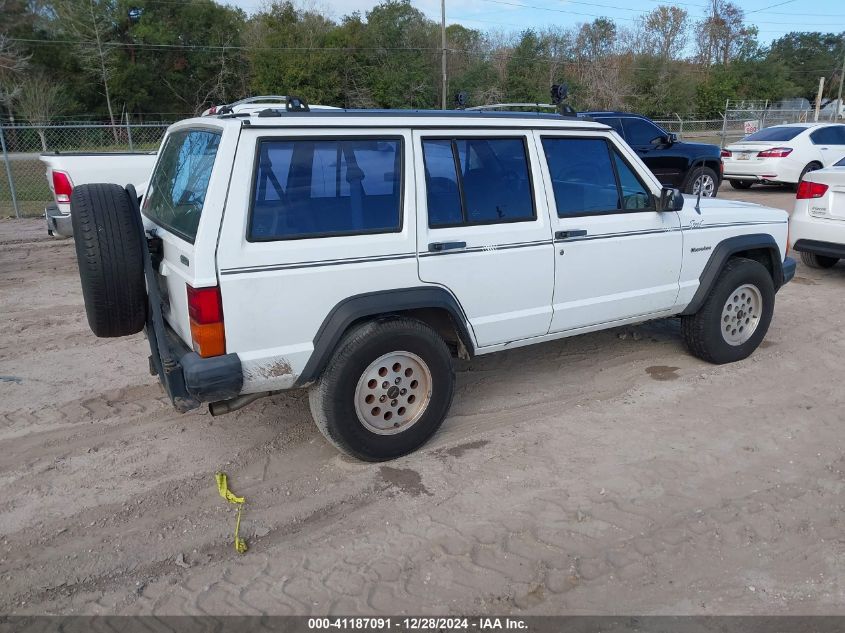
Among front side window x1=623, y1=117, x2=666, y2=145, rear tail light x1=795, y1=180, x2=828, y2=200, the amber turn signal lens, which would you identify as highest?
front side window x1=623, y1=117, x2=666, y2=145

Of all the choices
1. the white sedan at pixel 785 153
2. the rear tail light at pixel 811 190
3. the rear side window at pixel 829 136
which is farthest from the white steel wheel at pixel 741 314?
the rear side window at pixel 829 136

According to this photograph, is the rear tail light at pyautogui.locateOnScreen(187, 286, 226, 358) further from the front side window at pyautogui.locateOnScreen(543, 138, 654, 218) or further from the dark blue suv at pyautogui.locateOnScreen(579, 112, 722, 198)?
the dark blue suv at pyautogui.locateOnScreen(579, 112, 722, 198)

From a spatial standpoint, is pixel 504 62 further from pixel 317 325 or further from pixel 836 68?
pixel 836 68

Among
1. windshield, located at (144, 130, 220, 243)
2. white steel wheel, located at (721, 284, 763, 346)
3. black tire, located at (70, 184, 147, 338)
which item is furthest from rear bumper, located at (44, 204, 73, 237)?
white steel wheel, located at (721, 284, 763, 346)

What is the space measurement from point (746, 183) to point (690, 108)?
35.7m

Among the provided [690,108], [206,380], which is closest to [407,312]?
[206,380]

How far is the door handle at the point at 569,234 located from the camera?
431 cm

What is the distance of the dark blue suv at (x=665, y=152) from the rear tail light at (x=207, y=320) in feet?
35.4

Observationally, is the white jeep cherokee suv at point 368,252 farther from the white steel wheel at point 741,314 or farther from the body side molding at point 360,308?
the white steel wheel at point 741,314

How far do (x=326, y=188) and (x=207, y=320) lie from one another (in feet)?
3.04

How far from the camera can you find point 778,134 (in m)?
15.5

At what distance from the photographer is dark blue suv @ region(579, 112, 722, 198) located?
12.8m

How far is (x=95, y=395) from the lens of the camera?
16.1 feet

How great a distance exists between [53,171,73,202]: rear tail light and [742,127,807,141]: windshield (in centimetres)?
1431
